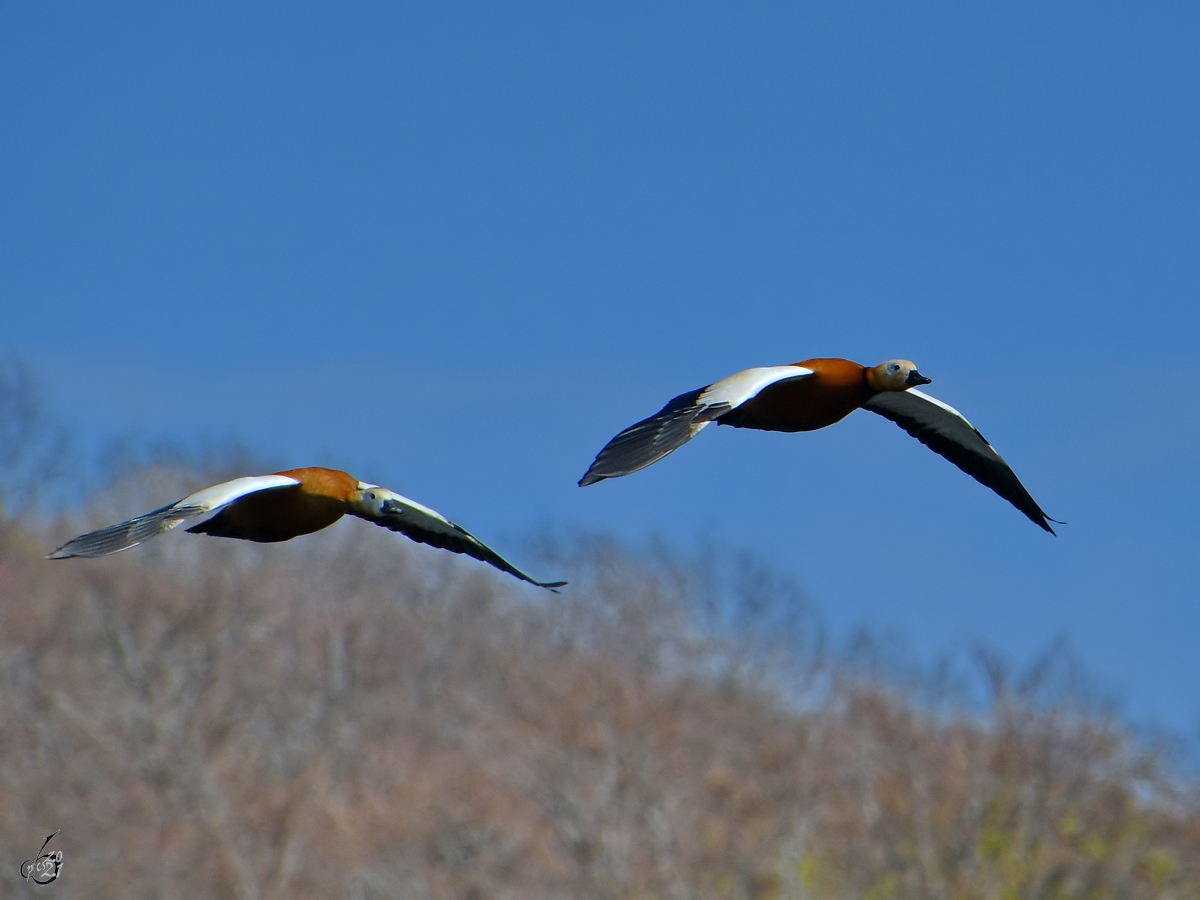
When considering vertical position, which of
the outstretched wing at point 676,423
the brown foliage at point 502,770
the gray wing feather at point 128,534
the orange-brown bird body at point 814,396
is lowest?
the gray wing feather at point 128,534

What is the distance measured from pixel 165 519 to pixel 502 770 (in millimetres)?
44616

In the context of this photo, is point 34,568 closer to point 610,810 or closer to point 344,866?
point 344,866

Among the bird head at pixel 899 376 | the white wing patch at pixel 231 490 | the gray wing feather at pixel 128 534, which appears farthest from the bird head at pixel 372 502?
the bird head at pixel 899 376

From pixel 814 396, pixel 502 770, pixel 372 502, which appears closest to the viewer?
pixel 372 502

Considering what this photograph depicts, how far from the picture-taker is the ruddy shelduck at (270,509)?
26.1 feet

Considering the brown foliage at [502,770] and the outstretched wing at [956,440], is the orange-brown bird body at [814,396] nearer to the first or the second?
the outstretched wing at [956,440]

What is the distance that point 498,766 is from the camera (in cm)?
5191

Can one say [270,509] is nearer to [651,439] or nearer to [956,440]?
[651,439]

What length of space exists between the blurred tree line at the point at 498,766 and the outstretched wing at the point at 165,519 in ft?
123

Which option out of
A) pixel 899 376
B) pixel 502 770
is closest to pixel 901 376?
pixel 899 376

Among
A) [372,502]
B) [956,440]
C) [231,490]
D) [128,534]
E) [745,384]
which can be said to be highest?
[956,440]

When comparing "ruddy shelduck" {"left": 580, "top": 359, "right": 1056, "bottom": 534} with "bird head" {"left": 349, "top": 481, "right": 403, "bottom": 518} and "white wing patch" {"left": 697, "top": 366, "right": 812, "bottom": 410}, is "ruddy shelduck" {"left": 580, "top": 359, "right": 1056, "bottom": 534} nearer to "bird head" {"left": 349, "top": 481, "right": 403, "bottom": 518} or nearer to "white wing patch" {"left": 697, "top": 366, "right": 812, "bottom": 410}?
"white wing patch" {"left": 697, "top": 366, "right": 812, "bottom": 410}

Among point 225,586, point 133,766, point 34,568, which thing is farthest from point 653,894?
point 34,568

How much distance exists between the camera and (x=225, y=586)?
64.8m
